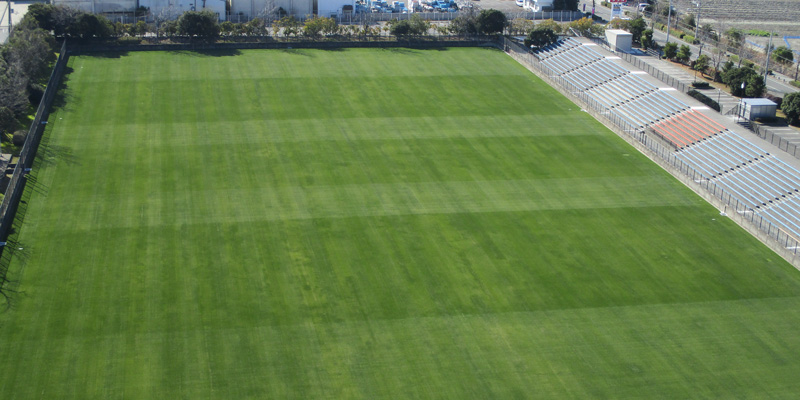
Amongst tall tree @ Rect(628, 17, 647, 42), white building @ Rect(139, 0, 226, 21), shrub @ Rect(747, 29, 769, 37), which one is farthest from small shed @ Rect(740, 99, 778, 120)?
white building @ Rect(139, 0, 226, 21)

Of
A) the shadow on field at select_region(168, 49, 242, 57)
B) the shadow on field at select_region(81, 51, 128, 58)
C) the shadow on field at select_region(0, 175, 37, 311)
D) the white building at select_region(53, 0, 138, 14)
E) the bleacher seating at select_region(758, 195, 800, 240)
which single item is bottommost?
the shadow on field at select_region(0, 175, 37, 311)

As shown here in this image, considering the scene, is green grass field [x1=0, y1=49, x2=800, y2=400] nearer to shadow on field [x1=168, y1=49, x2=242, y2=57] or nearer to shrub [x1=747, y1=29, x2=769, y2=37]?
shadow on field [x1=168, y1=49, x2=242, y2=57]

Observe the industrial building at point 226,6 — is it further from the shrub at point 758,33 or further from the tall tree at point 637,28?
the shrub at point 758,33

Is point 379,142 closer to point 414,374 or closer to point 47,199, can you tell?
point 47,199

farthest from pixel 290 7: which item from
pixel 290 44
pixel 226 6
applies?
pixel 290 44

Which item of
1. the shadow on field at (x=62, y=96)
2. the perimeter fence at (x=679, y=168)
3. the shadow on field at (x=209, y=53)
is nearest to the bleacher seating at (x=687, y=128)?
the perimeter fence at (x=679, y=168)
